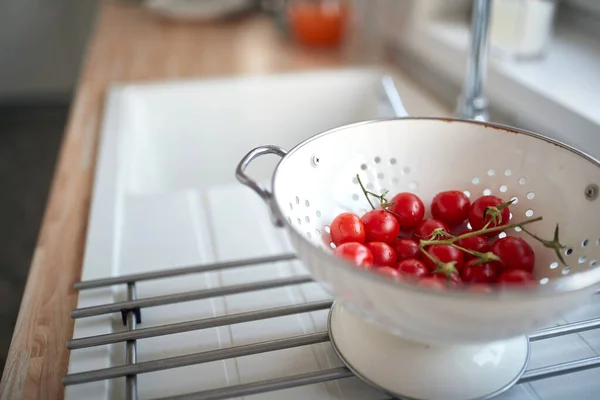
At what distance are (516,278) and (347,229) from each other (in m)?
0.14

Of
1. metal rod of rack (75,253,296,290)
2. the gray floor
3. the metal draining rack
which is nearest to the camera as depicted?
the metal draining rack

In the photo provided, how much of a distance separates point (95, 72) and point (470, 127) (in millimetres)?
910

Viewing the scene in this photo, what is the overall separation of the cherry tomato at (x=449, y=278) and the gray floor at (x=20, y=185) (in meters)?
1.25

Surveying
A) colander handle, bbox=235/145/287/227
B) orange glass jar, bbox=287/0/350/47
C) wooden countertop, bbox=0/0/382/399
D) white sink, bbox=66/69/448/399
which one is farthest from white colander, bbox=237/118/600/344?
orange glass jar, bbox=287/0/350/47

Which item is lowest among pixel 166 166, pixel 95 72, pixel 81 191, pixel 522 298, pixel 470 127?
pixel 522 298

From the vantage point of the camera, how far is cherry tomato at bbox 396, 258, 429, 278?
1.59ft

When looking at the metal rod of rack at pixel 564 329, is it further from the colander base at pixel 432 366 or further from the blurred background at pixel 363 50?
the blurred background at pixel 363 50

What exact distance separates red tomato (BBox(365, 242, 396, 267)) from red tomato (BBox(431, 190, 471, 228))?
0.25 ft

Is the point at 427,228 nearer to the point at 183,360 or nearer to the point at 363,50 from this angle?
the point at 183,360

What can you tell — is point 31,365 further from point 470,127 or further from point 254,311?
point 470,127

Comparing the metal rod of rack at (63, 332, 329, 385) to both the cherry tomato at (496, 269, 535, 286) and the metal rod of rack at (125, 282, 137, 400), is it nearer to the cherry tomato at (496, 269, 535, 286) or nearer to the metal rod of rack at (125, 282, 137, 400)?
the metal rod of rack at (125, 282, 137, 400)

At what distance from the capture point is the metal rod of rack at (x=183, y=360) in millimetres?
489

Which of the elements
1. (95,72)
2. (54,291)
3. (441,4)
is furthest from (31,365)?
(441,4)

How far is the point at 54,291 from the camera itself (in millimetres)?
635
